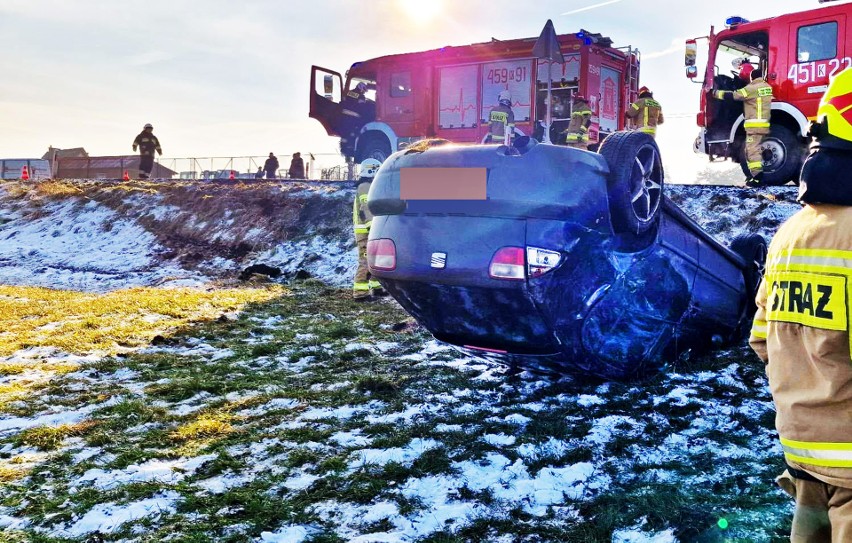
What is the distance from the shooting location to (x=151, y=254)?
12828 mm

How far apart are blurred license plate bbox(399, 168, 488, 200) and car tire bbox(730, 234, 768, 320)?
2.20 m

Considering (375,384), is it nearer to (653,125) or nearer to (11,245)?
(653,125)

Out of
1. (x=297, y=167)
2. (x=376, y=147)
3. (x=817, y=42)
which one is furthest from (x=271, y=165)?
(x=817, y=42)

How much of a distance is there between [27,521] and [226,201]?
41.1 ft

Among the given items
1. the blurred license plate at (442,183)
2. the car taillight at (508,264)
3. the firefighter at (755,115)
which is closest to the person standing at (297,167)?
the firefighter at (755,115)

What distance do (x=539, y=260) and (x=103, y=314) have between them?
198 inches

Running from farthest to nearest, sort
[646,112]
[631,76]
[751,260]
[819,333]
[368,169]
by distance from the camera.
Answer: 1. [631,76]
2. [646,112]
3. [368,169]
4. [751,260]
5. [819,333]

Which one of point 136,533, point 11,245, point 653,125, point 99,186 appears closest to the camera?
point 136,533

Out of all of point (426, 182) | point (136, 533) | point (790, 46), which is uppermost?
point (790, 46)

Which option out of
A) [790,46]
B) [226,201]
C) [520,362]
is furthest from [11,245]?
[790,46]

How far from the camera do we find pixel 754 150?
8945mm

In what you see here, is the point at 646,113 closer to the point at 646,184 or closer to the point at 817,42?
the point at 817,42

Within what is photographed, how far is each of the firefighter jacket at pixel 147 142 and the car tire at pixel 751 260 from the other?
52.0ft

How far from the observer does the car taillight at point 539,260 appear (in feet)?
9.74
